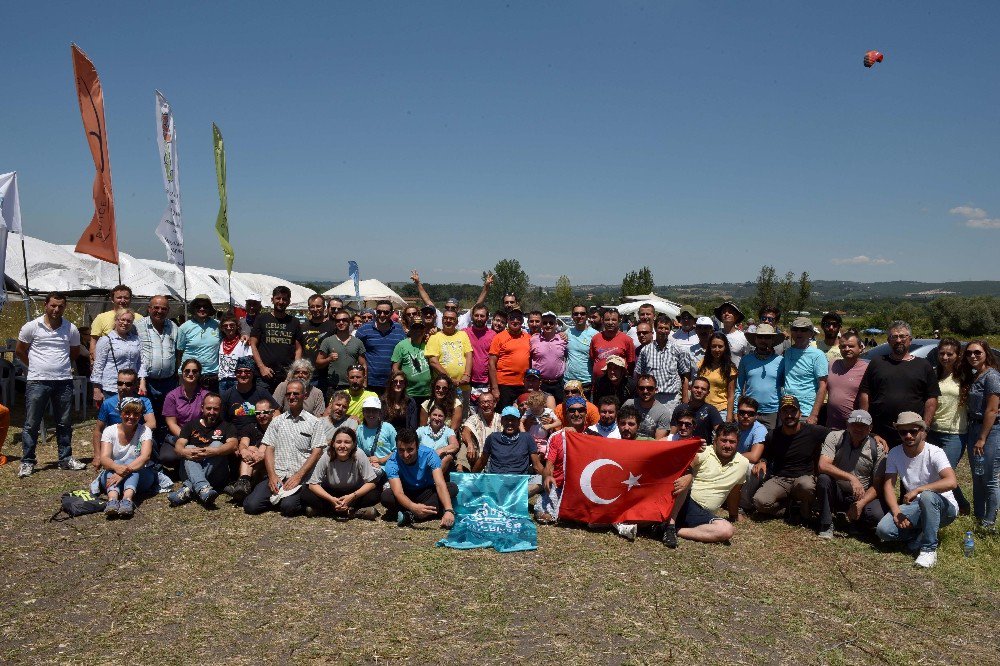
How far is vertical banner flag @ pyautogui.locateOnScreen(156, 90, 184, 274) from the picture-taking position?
1083cm

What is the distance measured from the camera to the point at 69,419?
7859 mm

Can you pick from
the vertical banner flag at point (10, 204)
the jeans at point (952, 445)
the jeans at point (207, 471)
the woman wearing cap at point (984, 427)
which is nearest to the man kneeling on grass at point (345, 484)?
the jeans at point (207, 471)

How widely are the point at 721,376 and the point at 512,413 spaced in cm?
260

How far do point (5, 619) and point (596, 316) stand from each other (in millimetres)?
7318

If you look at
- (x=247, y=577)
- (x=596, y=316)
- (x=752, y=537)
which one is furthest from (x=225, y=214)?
(x=752, y=537)

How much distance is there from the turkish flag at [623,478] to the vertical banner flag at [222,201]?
7826 mm

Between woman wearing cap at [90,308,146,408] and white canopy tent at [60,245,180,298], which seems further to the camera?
white canopy tent at [60,245,180,298]

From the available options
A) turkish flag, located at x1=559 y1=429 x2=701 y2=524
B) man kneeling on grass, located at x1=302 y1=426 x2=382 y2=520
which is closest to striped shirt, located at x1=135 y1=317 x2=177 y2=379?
man kneeling on grass, located at x1=302 y1=426 x2=382 y2=520

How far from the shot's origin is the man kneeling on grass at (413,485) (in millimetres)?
6332

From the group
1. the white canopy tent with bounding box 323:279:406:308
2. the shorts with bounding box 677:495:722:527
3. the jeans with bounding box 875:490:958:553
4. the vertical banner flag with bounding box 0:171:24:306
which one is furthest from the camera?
the white canopy tent with bounding box 323:279:406:308

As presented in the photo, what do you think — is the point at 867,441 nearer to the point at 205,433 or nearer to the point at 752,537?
the point at 752,537

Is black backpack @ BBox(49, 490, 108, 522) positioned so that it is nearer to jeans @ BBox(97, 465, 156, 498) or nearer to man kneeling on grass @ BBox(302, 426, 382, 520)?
jeans @ BBox(97, 465, 156, 498)

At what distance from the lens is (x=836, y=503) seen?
6512 mm

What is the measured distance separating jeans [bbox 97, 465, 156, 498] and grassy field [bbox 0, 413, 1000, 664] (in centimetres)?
35
